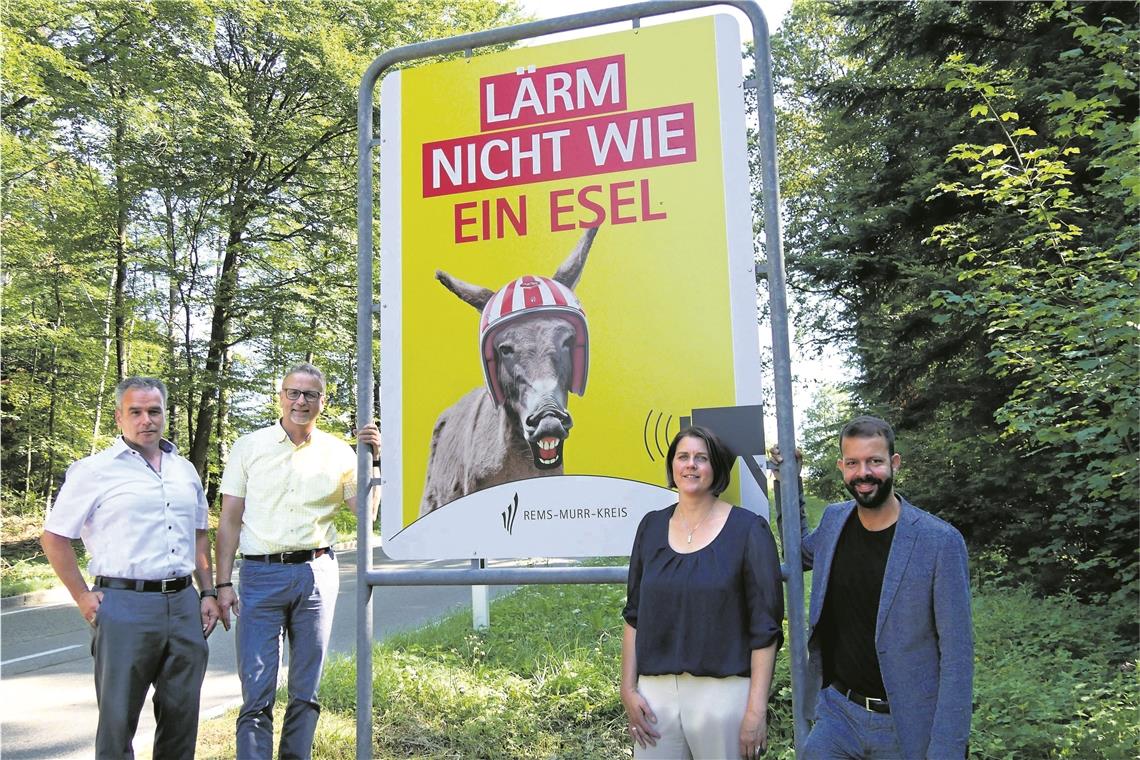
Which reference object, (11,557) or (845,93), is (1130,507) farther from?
(11,557)

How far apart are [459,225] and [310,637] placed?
6.58 feet

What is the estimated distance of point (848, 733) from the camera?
2840 mm

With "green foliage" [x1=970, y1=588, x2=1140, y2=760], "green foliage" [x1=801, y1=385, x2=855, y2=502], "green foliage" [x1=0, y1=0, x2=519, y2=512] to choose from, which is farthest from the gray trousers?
"green foliage" [x1=0, y1=0, x2=519, y2=512]

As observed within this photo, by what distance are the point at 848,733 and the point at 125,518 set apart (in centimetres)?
304

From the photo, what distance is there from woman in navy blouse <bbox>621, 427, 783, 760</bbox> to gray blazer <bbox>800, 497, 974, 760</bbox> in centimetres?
36

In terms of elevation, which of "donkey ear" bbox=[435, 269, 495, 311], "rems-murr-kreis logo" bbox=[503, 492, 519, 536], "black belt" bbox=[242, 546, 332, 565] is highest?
"donkey ear" bbox=[435, 269, 495, 311]

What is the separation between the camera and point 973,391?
395 inches

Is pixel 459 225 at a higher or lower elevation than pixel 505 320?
higher

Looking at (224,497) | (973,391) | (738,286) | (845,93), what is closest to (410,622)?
(224,497)

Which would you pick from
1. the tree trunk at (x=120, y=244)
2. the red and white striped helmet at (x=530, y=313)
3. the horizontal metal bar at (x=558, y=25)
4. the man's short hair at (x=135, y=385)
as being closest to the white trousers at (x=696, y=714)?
the red and white striped helmet at (x=530, y=313)

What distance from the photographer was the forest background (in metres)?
6.70

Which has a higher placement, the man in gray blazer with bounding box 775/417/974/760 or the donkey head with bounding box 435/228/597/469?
the donkey head with bounding box 435/228/597/469

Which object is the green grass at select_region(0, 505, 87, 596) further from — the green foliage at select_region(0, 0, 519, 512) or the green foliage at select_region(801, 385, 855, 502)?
the green foliage at select_region(801, 385, 855, 502)

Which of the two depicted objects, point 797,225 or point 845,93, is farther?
point 797,225
